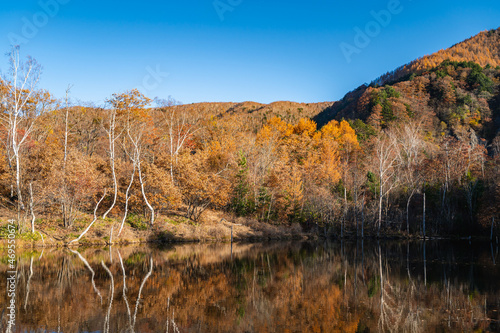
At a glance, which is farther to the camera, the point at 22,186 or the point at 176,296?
the point at 22,186

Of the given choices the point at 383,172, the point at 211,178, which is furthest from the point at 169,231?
the point at 383,172

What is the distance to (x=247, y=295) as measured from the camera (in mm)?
12922

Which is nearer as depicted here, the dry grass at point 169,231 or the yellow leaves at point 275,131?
the dry grass at point 169,231

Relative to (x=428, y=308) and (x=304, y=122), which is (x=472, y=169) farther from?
(x=428, y=308)

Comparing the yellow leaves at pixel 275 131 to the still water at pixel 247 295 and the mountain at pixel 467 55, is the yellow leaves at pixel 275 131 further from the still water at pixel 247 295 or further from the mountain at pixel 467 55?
the mountain at pixel 467 55

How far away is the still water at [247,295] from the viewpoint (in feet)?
31.6

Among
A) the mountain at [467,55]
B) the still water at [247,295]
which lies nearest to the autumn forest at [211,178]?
the still water at [247,295]

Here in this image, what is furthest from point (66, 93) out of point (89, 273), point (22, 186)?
point (89, 273)

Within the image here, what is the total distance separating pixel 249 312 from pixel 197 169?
28920mm

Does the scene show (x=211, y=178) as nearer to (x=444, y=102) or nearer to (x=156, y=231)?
(x=156, y=231)

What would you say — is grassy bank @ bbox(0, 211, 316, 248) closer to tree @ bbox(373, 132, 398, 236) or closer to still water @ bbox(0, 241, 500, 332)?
still water @ bbox(0, 241, 500, 332)

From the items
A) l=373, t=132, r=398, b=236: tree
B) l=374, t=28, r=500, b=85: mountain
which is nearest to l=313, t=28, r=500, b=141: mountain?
l=374, t=28, r=500, b=85: mountain

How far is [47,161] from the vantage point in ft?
99.8

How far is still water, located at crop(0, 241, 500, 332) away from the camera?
9617 mm
